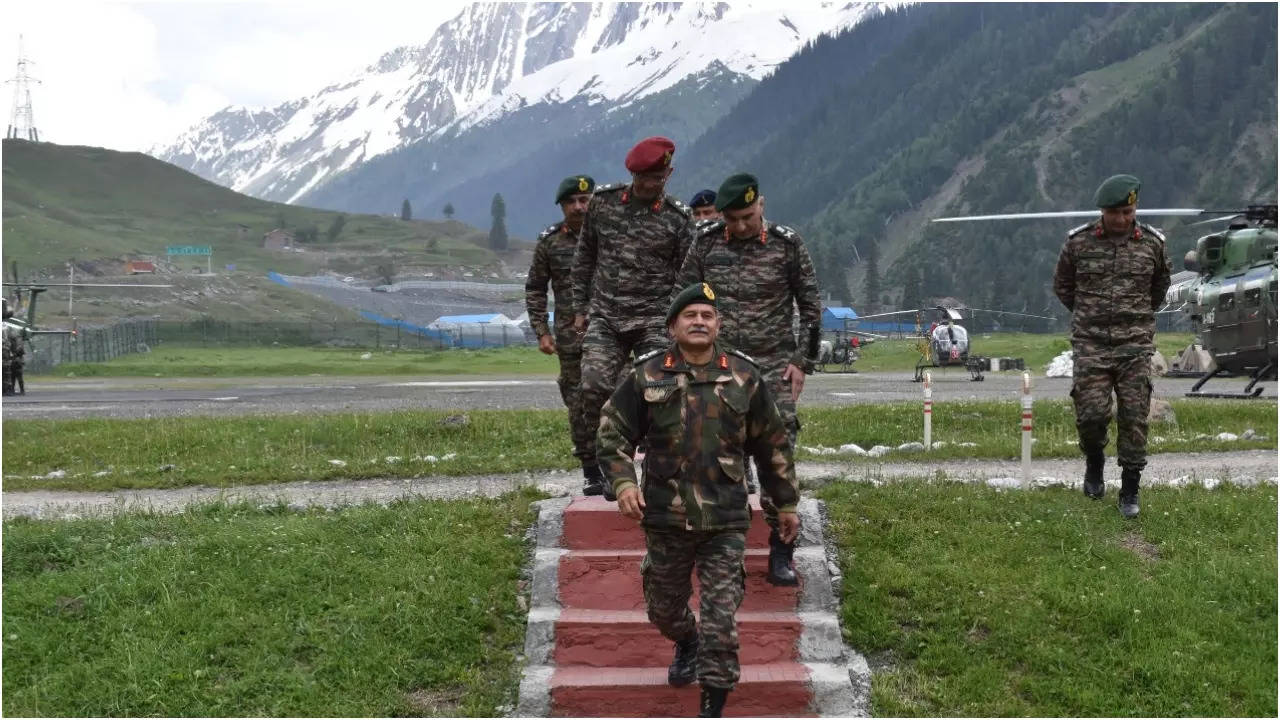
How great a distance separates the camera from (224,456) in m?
15.4

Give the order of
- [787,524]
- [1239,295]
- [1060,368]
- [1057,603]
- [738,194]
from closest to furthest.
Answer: [787,524] → [738,194] → [1057,603] → [1239,295] → [1060,368]

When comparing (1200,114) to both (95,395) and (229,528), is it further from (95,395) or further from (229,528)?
(229,528)

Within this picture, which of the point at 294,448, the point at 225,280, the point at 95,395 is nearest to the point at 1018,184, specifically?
the point at 225,280

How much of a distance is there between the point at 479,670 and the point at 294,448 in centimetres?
906

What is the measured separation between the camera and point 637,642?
7938 mm

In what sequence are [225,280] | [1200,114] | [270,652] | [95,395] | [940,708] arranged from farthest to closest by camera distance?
[225,280] < [1200,114] < [95,395] < [270,652] < [940,708]

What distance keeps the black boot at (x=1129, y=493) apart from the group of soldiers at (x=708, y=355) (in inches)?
0.7

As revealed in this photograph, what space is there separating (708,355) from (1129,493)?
197 inches

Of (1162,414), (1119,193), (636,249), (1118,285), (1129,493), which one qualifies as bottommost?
(1129,493)

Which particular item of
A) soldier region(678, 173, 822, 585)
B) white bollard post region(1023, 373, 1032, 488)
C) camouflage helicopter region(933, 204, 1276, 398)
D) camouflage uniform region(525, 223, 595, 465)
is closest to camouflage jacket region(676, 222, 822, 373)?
soldier region(678, 173, 822, 585)

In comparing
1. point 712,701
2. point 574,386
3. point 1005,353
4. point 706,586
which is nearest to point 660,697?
point 712,701

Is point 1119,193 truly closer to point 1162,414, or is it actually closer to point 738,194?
point 738,194

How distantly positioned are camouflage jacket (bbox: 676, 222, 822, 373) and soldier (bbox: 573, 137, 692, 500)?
1.68ft

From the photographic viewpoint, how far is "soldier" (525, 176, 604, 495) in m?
9.68
